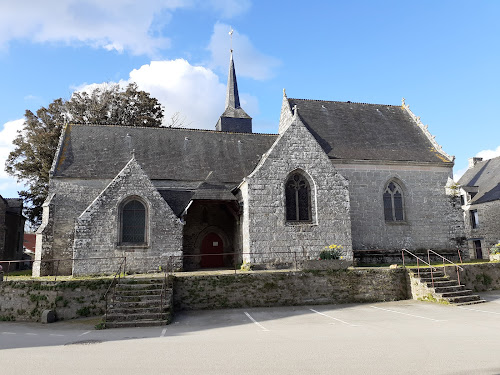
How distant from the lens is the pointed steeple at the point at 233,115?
93.2ft

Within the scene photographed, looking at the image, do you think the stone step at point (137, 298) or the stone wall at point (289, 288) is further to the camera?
the stone wall at point (289, 288)

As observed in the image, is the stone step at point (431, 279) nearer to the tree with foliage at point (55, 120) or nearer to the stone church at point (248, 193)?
the stone church at point (248, 193)

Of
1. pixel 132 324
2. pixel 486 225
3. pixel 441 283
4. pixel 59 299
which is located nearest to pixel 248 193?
pixel 132 324

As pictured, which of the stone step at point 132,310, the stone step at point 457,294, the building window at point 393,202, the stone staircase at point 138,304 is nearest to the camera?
the stone staircase at point 138,304

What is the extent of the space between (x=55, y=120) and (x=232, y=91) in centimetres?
1335

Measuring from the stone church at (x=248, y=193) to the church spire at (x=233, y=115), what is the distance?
21.6ft

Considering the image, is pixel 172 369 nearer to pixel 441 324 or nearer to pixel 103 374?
pixel 103 374

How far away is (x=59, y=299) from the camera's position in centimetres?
1196

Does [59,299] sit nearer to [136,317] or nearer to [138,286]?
[138,286]

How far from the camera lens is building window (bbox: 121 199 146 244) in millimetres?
15594

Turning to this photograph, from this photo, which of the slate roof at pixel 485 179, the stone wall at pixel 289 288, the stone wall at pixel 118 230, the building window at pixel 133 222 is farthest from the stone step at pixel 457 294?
the slate roof at pixel 485 179

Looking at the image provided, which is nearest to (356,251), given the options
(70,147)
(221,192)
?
(221,192)

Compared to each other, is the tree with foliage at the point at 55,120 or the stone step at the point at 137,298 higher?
the tree with foliage at the point at 55,120

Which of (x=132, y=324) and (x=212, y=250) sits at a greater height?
(x=212, y=250)
